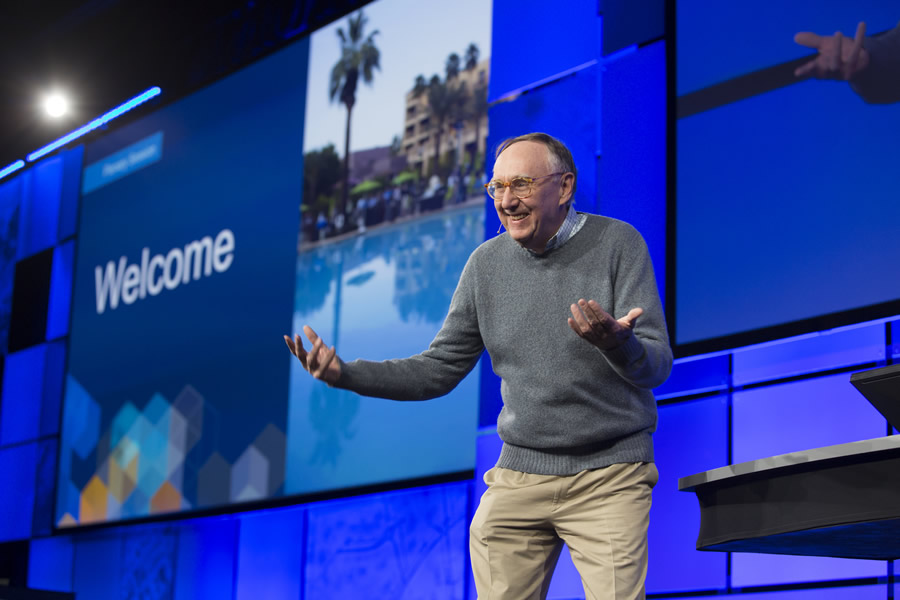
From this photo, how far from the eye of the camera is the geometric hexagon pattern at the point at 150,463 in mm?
4203

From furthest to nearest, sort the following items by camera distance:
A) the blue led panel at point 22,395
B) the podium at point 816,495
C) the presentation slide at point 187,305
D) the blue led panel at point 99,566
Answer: the blue led panel at point 22,395, the blue led panel at point 99,566, the presentation slide at point 187,305, the podium at point 816,495

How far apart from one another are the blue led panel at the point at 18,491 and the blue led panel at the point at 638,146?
4.11 metres

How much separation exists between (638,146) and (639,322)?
125 cm

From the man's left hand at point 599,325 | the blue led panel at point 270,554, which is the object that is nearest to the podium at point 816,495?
the man's left hand at point 599,325

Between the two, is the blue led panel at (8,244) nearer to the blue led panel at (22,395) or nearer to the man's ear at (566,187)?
the blue led panel at (22,395)

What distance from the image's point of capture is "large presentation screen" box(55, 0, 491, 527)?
3730mm

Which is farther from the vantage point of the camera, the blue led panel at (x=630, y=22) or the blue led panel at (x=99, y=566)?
the blue led panel at (x=99, y=566)

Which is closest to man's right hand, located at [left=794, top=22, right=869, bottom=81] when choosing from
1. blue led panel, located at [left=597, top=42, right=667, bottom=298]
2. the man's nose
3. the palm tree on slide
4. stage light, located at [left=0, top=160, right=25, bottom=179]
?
blue led panel, located at [left=597, top=42, right=667, bottom=298]

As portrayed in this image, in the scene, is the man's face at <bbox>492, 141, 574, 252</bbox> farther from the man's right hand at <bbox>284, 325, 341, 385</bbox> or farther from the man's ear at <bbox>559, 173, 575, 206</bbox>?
the man's right hand at <bbox>284, 325, 341, 385</bbox>

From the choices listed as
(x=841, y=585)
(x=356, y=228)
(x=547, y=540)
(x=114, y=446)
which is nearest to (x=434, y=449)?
(x=356, y=228)

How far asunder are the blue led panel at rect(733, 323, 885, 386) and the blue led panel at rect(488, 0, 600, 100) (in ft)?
3.03

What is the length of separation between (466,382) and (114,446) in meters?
2.33

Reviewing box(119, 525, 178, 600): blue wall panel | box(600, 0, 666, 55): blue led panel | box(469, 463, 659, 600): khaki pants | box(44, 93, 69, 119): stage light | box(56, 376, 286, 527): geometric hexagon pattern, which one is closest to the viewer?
box(469, 463, 659, 600): khaki pants

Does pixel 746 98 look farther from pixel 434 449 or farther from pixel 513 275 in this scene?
pixel 434 449
